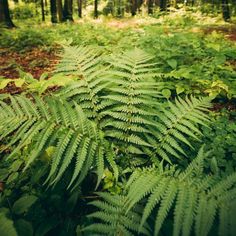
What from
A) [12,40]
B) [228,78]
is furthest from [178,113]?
[12,40]

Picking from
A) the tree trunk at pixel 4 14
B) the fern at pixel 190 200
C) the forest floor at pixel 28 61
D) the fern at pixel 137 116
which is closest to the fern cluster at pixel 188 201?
the fern at pixel 190 200

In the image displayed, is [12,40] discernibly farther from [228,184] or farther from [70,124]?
[228,184]

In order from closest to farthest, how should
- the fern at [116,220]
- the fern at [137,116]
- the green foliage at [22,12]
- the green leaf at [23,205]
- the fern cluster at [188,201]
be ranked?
the fern cluster at [188,201] → the fern at [116,220] → the green leaf at [23,205] → the fern at [137,116] → the green foliage at [22,12]

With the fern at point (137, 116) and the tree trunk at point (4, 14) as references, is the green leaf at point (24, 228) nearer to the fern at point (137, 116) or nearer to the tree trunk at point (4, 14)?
the fern at point (137, 116)

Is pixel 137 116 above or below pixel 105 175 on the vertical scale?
above

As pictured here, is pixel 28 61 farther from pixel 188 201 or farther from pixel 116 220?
pixel 188 201

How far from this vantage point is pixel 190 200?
147 centimetres

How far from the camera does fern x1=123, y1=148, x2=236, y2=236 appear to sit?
133 centimetres

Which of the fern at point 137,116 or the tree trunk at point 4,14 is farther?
the tree trunk at point 4,14

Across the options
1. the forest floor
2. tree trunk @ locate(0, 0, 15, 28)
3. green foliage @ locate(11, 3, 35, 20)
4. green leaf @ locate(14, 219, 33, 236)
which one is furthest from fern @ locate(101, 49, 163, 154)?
green foliage @ locate(11, 3, 35, 20)

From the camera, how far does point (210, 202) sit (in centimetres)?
143

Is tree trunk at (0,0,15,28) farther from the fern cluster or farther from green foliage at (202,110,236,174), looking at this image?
the fern cluster

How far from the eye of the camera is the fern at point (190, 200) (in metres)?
1.33

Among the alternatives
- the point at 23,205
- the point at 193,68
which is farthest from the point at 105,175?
the point at 193,68
